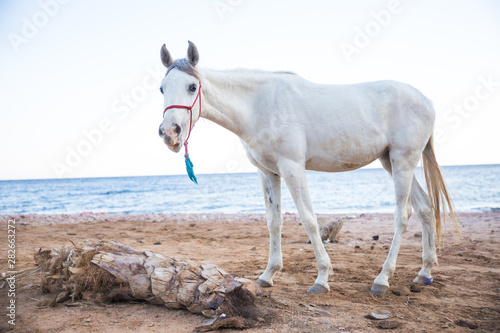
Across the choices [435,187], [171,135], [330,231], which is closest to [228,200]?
[330,231]

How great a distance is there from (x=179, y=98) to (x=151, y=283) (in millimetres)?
1620

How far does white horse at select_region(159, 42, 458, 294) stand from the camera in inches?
131

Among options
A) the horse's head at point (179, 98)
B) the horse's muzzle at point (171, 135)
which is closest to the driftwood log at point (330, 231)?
the horse's head at point (179, 98)

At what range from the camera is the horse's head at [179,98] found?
297cm

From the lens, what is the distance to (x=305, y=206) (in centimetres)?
347

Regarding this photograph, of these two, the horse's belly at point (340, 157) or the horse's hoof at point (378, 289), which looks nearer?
the horse's hoof at point (378, 289)

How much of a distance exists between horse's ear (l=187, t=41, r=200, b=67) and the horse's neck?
159 mm

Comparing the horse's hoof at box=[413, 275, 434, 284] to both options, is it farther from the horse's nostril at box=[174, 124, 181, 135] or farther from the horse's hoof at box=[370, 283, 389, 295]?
the horse's nostril at box=[174, 124, 181, 135]

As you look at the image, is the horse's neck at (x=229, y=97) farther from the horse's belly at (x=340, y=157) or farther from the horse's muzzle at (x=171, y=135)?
the horse's belly at (x=340, y=157)

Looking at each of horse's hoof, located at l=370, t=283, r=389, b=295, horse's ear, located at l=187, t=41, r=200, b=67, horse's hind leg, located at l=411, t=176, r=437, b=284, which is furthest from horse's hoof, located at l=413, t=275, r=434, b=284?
horse's ear, located at l=187, t=41, r=200, b=67

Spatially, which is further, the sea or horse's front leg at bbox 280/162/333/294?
the sea

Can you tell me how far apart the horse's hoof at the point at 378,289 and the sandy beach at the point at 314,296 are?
8cm

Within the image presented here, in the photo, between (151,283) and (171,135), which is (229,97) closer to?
(171,135)

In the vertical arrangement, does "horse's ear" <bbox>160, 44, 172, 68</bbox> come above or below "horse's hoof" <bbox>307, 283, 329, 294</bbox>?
above
